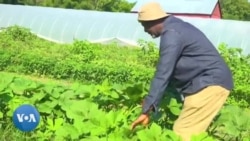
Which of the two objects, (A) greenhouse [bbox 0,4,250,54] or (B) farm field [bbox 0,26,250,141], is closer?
(B) farm field [bbox 0,26,250,141]

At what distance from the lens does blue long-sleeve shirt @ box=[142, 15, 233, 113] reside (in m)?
3.35

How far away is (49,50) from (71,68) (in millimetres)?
2603

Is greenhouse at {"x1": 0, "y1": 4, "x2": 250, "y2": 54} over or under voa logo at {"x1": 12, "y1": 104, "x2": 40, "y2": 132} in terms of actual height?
under

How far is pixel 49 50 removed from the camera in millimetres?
13156

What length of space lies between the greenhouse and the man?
1170 cm

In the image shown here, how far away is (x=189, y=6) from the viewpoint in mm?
32250

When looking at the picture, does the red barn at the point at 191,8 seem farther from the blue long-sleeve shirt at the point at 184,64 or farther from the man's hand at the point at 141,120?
the man's hand at the point at 141,120

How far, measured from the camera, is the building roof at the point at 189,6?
105 feet

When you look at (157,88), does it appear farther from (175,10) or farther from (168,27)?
(175,10)

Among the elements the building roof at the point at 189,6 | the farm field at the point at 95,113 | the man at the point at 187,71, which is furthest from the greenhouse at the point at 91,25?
the building roof at the point at 189,6

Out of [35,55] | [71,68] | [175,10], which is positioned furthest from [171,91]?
[175,10]

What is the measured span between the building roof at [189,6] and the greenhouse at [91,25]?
43.4 feet

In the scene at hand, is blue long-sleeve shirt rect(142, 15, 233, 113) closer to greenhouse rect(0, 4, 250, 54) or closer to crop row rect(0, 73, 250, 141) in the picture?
crop row rect(0, 73, 250, 141)

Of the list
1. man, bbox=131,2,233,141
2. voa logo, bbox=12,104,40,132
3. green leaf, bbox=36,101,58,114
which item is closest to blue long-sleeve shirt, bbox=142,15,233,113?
man, bbox=131,2,233,141
